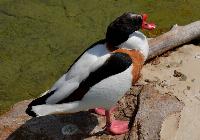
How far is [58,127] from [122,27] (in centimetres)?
135

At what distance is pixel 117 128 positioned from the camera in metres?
4.79

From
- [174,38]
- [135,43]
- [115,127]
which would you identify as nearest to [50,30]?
[174,38]

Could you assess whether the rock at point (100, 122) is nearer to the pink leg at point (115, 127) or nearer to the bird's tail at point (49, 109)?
the pink leg at point (115, 127)

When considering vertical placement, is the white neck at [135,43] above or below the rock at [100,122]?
above

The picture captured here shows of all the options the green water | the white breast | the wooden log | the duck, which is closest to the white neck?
the duck

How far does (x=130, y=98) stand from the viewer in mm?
5121

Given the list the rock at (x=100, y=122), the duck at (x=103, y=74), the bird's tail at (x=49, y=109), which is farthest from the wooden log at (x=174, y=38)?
the bird's tail at (x=49, y=109)

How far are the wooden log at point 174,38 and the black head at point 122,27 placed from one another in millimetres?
1704

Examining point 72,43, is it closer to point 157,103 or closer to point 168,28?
point 168,28

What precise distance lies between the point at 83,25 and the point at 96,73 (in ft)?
10.2

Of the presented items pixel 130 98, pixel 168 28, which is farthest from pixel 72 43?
pixel 130 98

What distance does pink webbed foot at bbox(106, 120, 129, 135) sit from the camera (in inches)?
188

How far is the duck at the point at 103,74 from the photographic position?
4230mm

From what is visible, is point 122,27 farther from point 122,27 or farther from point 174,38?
point 174,38
